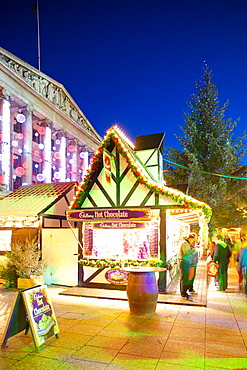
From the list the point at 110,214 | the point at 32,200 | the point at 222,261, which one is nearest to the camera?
the point at 110,214

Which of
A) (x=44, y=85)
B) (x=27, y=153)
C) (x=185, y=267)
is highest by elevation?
(x=44, y=85)

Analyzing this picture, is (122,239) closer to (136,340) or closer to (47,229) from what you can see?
(47,229)

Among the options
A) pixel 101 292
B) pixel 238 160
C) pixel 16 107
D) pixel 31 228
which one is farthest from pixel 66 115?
pixel 101 292

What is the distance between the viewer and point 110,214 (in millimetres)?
10117

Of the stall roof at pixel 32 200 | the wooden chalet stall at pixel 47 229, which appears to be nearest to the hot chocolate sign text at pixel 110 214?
the wooden chalet stall at pixel 47 229

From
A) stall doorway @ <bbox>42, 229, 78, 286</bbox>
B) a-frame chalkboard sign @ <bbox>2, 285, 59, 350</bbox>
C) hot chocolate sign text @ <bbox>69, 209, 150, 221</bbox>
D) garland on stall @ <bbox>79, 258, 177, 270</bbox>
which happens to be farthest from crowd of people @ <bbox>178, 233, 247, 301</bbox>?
a-frame chalkboard sign @ <bbox>2, 285, 59, 350</bbox>

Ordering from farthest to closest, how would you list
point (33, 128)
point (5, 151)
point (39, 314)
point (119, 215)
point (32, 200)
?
1. point (33, 128)
2. point (5, 151)
3. point (32, 200)
4. point (119, 215)
5. point (39, 314)

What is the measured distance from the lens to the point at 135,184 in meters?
10.7

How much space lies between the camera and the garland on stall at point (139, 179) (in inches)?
368

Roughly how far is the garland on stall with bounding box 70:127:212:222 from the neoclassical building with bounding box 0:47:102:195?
16575mm

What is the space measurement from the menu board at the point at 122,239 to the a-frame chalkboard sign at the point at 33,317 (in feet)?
15.4

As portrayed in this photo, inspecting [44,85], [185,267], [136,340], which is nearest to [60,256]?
[185,267]

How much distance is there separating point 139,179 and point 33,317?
606 cm

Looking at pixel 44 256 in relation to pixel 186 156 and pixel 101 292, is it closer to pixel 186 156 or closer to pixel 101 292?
pixel 101 292
